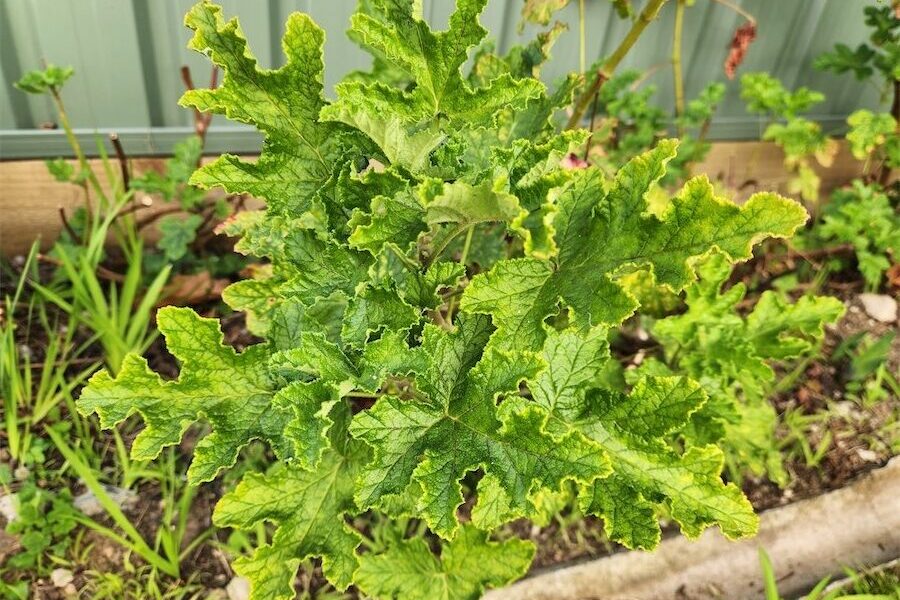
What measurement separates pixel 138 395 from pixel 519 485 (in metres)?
0.72

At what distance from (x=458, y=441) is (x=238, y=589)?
1.03m

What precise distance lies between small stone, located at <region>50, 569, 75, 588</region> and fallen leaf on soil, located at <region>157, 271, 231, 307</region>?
830 mm

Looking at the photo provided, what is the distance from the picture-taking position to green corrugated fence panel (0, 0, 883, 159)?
103 inches

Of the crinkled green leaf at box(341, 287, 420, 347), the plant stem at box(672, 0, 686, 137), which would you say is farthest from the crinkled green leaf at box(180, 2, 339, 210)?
the plant stem at box(672, 0, 686, 137)

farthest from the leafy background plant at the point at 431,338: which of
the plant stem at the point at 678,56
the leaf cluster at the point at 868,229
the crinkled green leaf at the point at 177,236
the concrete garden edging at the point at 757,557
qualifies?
the leaf cluster at the point at 868,229

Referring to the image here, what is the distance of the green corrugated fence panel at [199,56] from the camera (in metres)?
2.61

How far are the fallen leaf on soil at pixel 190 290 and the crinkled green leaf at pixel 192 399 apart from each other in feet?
3.47

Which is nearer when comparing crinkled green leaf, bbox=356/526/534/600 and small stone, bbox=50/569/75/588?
crinkled green leaf, bbox=356/526/534/600

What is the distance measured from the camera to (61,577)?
6.72ft

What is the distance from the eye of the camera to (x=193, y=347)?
59.2 inches

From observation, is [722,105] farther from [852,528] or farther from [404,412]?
[404,412]

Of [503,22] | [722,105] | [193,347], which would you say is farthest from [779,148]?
[193,347]

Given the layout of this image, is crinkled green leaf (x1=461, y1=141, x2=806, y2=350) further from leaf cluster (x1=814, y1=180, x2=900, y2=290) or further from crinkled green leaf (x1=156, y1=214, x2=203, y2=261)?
leaf cluster (x1=814, y1=180, x2=900, y2=290)

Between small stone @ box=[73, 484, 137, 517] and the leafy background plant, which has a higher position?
the leafy background plant
